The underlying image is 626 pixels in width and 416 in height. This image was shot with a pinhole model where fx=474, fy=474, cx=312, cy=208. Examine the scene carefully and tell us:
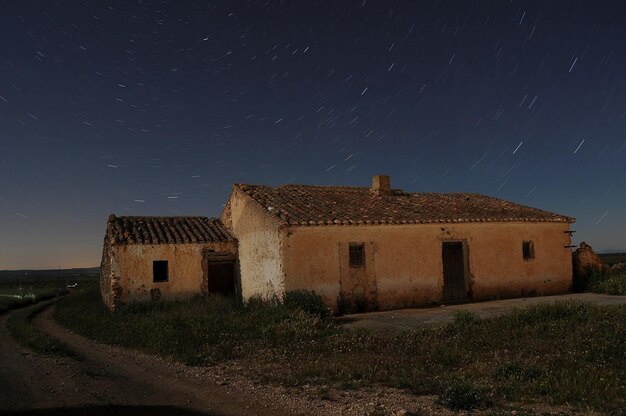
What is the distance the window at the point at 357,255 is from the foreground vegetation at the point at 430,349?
246cm

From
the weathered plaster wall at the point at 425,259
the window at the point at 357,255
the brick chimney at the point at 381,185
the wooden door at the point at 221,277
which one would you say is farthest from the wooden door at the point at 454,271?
the wooden door at the point at 221,277

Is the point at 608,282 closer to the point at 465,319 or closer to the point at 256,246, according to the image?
the point at 465,319

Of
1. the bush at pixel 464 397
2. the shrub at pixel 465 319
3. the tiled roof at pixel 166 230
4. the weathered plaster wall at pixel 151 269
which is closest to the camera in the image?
the bush at pixel 464 397

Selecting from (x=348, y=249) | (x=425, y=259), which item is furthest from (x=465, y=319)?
(x=425, y=259)

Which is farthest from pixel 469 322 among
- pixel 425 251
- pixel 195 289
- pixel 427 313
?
pixel 195 289

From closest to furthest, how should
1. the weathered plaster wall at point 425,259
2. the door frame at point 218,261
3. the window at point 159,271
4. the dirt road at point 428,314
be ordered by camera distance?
the dirt road at point 428,314 → the weathered plaster wall at point 425,259 → the window at point 159,271 → the door frame at point 218,261

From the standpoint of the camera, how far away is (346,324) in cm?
1264

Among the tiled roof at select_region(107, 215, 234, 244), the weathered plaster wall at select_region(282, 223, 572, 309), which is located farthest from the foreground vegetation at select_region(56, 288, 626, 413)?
the tiled roof at select_region(107, 215, 234, 244)

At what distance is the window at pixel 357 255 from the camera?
50.1 ft

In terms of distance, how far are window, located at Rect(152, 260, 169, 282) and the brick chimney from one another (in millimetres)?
9058

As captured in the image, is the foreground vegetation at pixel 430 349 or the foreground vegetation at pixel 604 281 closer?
the foreground vegetation at pixel 430 349

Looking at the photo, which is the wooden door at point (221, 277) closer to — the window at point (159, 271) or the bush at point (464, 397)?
the window at point (159, 271)

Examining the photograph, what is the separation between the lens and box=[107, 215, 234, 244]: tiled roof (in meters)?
17.4

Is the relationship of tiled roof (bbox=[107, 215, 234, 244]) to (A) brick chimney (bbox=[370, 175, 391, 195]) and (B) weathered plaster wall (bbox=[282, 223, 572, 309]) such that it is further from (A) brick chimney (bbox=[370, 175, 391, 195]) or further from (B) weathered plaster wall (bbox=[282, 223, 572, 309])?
(A) brick chimney (bbox=[370, 175, 391, 195])
